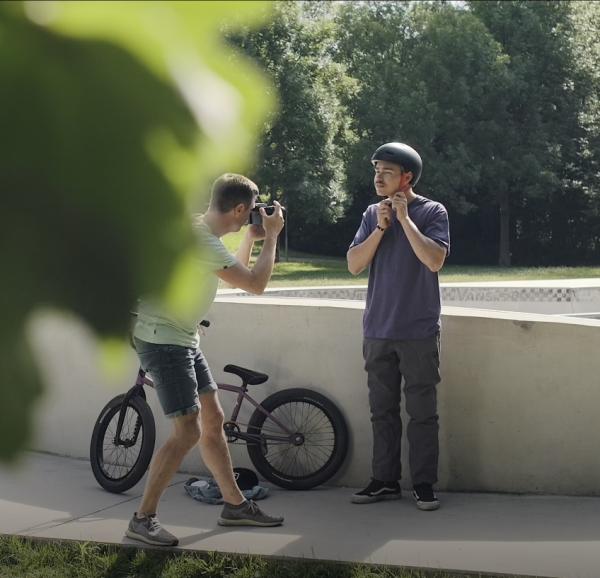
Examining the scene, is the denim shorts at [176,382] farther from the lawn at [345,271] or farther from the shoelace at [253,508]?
the lawn at [345,271]

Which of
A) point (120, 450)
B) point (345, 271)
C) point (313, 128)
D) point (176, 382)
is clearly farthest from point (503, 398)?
point (345, 271)

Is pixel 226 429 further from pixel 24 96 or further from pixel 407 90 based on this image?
pixel 407 90

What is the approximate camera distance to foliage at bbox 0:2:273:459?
29cm

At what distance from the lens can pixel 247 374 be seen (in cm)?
657

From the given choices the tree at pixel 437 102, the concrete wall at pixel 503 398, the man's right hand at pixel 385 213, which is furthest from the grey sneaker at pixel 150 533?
the tree at pixel 437 102

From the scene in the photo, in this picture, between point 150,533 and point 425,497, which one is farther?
point 425,497

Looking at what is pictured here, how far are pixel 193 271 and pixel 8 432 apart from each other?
7 centimetres

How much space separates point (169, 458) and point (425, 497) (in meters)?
1.50

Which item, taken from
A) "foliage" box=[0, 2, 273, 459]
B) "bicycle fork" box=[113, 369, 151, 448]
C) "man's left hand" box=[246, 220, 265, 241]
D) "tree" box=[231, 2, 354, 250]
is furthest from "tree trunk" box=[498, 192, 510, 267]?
"foliage" box=[0, 2, 273, 459]

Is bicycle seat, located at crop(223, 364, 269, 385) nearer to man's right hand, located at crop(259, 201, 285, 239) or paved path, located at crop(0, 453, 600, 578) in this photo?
paved path, located at crop(0, 453, 600, 578)

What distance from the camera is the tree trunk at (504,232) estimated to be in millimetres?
43719

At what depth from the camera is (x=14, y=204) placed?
0.29 m

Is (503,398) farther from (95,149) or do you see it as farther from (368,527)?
(95,149)

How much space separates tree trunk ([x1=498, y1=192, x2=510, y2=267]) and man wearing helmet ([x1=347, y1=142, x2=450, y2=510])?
1510 inches
